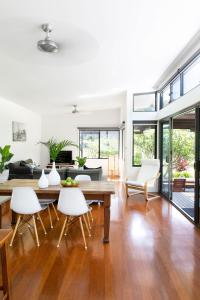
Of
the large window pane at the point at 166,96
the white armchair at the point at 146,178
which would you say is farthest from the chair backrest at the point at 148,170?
the large window pane at the point at 166,96

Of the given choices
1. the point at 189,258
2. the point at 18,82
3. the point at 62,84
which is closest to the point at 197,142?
the point at 189,258

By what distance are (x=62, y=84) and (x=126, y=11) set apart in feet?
10.2

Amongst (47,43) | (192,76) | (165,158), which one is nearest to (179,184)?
(165,158)

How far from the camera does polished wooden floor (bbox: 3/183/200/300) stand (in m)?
2.16

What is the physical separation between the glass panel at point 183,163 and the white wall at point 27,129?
14.9ft

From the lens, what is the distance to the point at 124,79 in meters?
5.31

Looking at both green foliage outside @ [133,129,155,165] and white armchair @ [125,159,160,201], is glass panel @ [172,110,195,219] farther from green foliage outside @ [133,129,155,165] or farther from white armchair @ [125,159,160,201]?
green foliage outside @ [133,129,155,165]

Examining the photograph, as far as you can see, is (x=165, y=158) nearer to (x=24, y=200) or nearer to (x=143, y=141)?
(x=143, y=141)

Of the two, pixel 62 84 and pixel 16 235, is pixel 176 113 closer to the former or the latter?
pixel 62 84

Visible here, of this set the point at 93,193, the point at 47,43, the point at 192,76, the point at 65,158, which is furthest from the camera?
the point at 65,158

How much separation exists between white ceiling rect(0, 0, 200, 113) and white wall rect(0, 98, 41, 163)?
1766 mm

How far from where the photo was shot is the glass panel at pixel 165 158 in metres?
5.79

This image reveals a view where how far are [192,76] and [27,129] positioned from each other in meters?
6.04

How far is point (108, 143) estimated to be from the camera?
1005 cm
